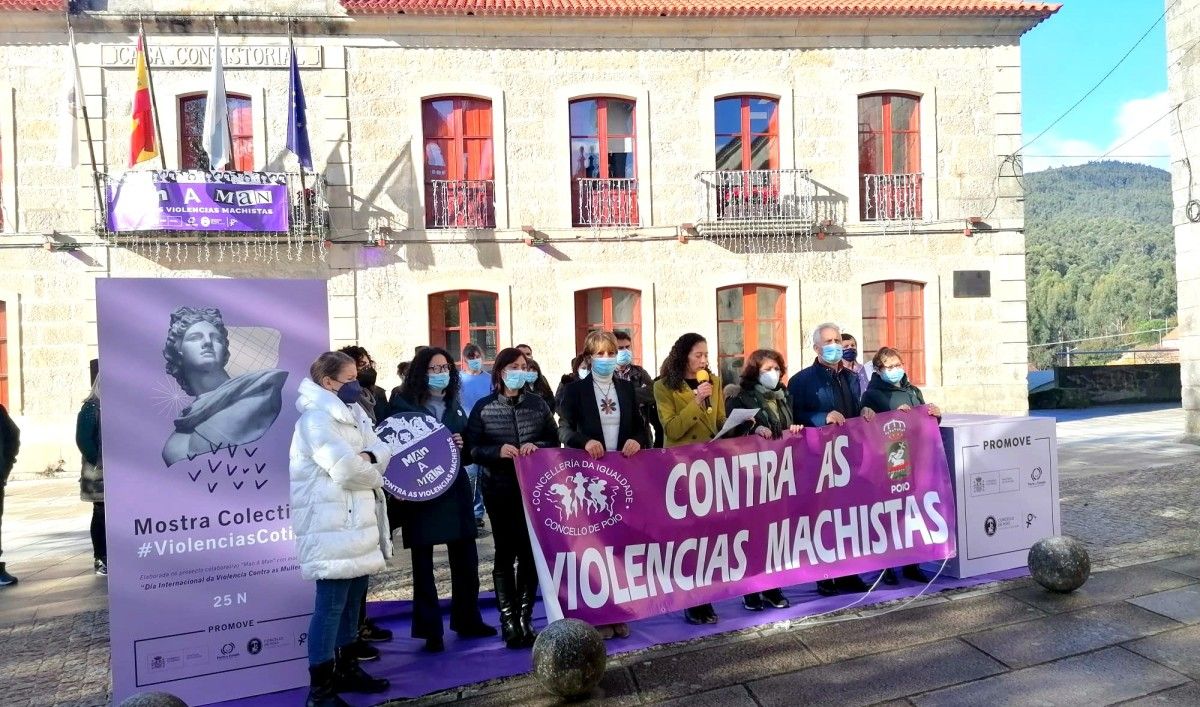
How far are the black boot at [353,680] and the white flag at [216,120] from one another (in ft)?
36.1

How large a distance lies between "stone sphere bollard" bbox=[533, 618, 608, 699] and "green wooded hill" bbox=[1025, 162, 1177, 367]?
35.8 meters

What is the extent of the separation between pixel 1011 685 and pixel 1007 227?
1330 cm

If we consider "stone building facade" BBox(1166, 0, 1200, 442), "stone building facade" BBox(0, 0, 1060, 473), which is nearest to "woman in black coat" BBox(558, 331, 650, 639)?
"stone building facade" BBox(0, 0, 1060, 473)

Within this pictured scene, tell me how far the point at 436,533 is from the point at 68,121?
38.6ft

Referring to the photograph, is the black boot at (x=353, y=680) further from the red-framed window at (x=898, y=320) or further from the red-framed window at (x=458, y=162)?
the red-framed window at (x=898, y=320)

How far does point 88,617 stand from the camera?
5766mm

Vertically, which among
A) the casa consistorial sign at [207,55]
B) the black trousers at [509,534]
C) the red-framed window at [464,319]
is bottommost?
the black trousers at [509,534]

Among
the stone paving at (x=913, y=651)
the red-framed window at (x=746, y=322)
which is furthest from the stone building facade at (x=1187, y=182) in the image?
the stone paving at (x=913, y=651)

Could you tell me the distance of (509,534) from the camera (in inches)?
195

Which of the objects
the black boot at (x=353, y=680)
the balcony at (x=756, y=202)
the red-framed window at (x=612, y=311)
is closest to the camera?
Answer: the black boot at (x=353, y=680)

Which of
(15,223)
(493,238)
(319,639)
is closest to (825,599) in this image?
(319,639)

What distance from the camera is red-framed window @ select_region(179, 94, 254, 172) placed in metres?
14.1

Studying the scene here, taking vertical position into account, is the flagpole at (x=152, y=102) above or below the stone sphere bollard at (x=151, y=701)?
above

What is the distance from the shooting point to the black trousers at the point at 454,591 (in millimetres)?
4855
